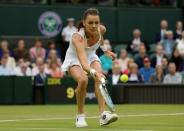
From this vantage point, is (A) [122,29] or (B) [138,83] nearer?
(B) [138,83]

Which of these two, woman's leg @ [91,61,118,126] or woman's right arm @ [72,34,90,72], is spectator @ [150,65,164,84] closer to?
woman's leg @ [91,61,118,126]

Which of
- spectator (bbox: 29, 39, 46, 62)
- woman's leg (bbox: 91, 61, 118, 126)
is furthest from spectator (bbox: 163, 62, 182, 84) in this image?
woman's leg (bbox: 91, 61, 118, 126)

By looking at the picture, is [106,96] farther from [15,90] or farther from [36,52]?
[36,52]

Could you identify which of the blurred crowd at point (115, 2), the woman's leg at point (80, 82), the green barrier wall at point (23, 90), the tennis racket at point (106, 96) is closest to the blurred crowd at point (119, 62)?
the green barrier wall at point (23, 90)

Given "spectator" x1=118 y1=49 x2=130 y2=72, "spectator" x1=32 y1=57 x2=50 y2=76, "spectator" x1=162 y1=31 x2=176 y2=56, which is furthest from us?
"spectator" x1=162 y1=31 x2=176 y2=56

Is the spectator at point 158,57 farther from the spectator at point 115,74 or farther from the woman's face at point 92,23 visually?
the woman's face at point 92,23

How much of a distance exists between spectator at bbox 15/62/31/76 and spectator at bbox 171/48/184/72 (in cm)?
521

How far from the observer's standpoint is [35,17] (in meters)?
28.4

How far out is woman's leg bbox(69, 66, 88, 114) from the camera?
1266 centimetres

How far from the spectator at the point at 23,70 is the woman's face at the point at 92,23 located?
1071 centimetres

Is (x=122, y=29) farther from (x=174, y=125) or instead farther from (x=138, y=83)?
(x=174, y=125)

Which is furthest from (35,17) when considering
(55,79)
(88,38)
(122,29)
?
(88,38)

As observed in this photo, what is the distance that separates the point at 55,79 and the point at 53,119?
26.3 ft

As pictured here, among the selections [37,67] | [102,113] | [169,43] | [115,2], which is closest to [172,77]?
[169,43]
